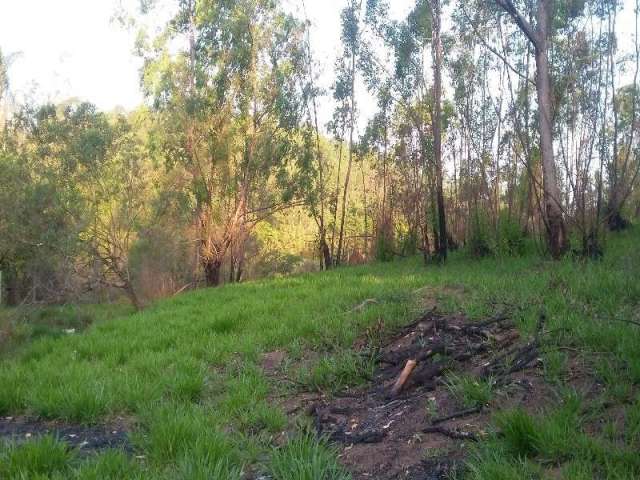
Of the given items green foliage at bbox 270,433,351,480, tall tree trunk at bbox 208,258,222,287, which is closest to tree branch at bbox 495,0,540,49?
green foliage at bbox 270,433,351,480

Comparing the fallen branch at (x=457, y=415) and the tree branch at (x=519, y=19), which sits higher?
the tree branch at (x=519, y=19)

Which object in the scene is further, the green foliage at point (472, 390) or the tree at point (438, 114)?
the tree at point (438, 114)

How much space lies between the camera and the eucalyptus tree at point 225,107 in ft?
62.0

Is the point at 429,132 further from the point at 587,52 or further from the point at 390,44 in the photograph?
the point at 587,52

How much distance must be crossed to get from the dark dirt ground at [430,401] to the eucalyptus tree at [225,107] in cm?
1434

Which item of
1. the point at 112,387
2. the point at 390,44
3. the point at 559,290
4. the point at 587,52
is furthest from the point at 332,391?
the point at 390,44

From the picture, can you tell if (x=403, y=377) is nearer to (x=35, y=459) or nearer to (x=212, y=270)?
(x=35, y=459)

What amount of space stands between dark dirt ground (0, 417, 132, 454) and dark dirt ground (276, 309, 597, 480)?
4.44 feet

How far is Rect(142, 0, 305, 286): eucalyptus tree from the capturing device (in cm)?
1889

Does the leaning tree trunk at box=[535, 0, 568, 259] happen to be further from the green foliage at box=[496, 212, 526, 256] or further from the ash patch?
the ash patch

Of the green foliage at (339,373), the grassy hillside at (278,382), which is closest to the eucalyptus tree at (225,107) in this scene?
the grassy hillside at (278,382)

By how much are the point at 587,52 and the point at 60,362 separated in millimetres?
12807

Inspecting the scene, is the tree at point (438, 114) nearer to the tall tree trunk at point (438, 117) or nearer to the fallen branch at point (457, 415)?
the tall tree trunk at point (438, 117)

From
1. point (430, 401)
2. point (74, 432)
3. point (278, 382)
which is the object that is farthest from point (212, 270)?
point (430, 401)
